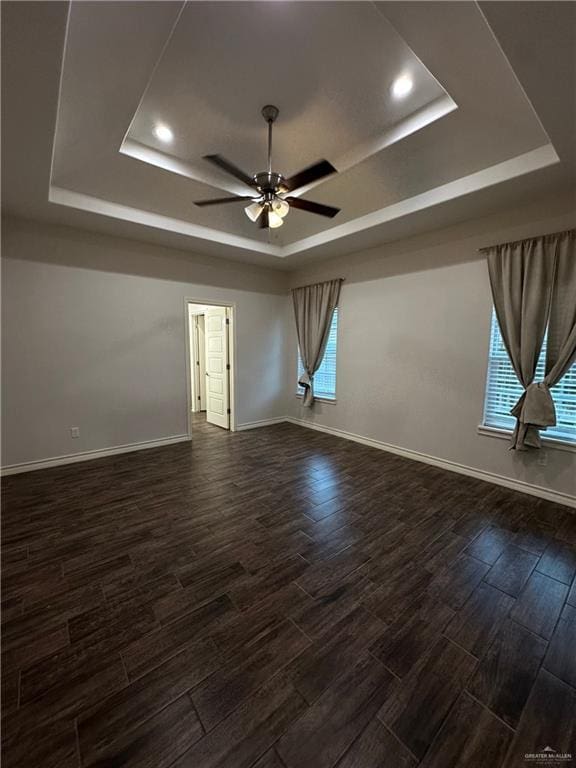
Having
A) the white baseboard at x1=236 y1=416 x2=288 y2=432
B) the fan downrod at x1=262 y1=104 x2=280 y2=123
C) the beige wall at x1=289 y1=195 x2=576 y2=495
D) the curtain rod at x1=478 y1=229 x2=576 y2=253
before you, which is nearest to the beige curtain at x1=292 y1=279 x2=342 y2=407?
the beige wall at x1=289 y1=195 x2=576 y2=495

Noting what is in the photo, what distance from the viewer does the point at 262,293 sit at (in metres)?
5.51

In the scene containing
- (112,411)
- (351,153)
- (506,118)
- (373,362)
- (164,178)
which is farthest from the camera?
(373,362)

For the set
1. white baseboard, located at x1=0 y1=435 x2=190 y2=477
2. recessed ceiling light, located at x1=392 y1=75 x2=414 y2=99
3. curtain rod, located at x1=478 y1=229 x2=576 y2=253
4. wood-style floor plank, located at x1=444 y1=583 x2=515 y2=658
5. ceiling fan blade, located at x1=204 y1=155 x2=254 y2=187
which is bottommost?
wood-style floor plank, located at x1=444 y1=583 x2=515 y2=658

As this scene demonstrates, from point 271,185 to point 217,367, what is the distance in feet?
12.4

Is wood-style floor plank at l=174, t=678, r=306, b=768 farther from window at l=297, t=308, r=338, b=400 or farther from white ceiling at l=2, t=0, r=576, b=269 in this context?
window at l=297, t=308, r=338, b=400

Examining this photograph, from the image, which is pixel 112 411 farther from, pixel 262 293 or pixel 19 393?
pixel 262 293

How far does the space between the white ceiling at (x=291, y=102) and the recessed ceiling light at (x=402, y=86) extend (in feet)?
0.16

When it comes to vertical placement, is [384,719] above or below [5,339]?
below

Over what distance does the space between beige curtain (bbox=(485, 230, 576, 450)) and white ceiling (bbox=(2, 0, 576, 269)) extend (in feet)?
1.73

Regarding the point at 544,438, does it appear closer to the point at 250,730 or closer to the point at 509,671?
the point at 509,671

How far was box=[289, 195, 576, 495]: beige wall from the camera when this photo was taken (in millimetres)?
3152

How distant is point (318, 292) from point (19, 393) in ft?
14.2

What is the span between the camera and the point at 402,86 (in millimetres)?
2027

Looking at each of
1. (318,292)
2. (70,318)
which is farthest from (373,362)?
(70,318)
